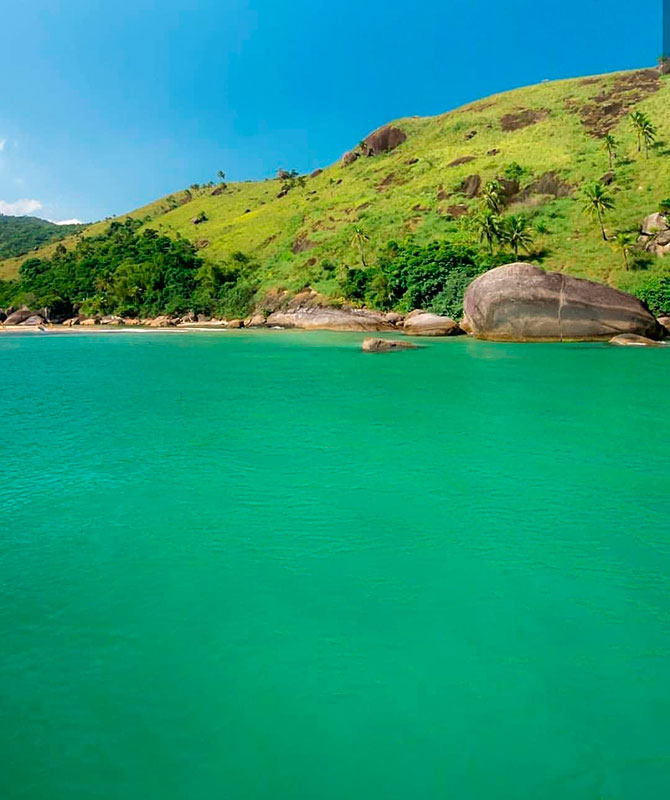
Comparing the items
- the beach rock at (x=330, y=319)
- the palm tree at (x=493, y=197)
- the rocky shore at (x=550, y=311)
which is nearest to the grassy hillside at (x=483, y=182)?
the palm tree at (x=493, y=197)

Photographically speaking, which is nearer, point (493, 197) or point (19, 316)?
point (493, 197)

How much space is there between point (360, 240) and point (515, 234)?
19261 millimetres

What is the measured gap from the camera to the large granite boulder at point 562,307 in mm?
38281

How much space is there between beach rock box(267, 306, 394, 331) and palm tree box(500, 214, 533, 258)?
15840mm

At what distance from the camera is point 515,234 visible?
61.3 m

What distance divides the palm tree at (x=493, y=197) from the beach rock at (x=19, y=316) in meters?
67.4

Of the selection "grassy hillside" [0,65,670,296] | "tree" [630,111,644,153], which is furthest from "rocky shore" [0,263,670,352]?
"tree" [630,111,644,153]

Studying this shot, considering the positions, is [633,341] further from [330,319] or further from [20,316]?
[20,316]

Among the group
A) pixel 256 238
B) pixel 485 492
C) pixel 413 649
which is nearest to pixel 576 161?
pixel 256 238

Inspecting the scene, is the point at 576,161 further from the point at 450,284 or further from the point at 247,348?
the point at 247,348

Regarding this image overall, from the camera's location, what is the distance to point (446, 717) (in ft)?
17.3

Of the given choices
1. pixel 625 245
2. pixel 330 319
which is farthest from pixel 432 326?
pixel 625 245

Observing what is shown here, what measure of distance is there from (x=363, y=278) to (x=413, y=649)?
62.0m

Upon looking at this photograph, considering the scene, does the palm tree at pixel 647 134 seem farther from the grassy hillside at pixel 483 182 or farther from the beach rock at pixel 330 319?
the beach rock at pixel 330 319
